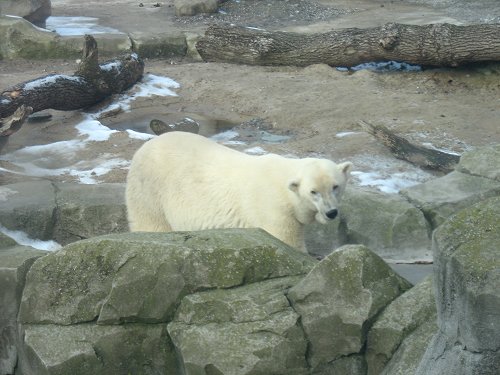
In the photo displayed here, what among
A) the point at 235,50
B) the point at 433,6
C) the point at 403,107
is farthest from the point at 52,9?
the point at 403,107

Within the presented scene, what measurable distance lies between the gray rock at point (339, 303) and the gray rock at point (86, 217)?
106 inches

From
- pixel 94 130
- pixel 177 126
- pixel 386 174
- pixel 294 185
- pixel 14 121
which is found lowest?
pixel 94 130

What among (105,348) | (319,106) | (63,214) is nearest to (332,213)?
(105,348)

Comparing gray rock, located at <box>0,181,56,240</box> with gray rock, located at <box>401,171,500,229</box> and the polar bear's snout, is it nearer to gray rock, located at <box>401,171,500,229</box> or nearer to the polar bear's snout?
the polar bear's snout

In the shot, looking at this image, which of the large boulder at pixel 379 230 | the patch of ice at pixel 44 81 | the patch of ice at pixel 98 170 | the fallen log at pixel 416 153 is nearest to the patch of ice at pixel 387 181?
the fallen log at pixel 416 153

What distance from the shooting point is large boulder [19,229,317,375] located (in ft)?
14.1

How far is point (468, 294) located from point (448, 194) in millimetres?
3342

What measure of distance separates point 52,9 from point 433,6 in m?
7.50

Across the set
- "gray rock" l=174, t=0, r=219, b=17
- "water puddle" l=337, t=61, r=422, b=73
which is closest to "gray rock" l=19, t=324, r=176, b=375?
"water puddle" l=337, t=61, r=422, b=73

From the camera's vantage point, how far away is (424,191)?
653 cm

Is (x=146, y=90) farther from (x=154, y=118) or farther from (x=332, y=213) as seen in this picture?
(x=332, y=213)

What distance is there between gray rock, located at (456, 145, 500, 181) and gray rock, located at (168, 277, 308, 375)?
9.51ft

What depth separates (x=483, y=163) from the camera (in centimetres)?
675

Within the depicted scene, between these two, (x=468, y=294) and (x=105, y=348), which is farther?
(x=105, y=348)
